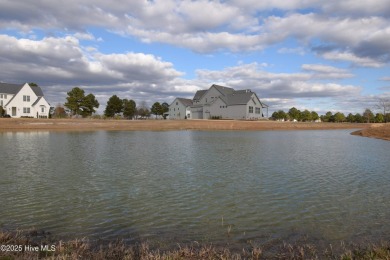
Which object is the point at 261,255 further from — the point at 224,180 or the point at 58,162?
the point at 58,162

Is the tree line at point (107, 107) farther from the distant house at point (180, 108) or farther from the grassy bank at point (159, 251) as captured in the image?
the grassy bank at point (159, 251)

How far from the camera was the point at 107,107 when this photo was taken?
4188 inches

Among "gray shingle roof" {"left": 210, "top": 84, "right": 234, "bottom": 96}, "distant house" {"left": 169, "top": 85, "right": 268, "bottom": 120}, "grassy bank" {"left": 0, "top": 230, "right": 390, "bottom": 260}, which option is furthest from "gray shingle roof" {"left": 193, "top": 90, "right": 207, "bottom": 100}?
"grassy bank" {"left": 0, "top": 230, "right": 390, "bottom": 260}

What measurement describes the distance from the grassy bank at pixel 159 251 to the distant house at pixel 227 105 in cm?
8347

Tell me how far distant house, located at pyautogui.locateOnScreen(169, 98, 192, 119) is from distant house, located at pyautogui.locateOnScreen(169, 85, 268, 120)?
4.65 meters

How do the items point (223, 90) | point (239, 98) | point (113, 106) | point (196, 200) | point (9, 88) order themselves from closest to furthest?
point (196, 200) < point (9, 88) < point (239, 98) < point (223, 90) < point (113, 106)

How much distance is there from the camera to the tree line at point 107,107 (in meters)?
89.4

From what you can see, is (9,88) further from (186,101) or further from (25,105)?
(186,101)

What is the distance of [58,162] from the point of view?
70.3ft

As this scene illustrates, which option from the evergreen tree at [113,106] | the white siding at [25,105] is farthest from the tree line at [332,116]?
the white siding at [25,105]

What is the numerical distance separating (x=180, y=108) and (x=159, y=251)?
350 ft

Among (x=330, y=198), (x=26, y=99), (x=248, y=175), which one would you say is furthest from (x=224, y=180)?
(x=26, y=99)

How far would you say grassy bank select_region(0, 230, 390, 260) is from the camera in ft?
21.4

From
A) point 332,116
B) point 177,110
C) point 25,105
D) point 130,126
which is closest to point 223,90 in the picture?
point 177,110
